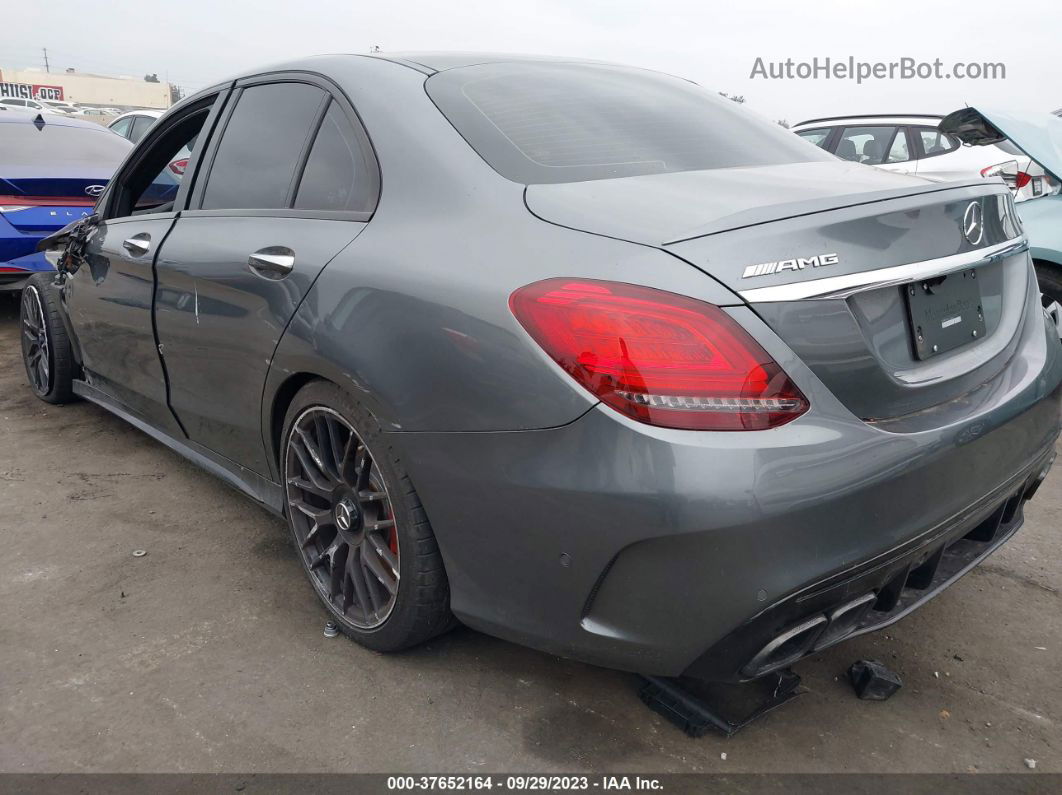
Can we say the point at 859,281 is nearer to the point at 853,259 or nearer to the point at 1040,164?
the point at 853,259

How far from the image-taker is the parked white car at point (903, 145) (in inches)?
289

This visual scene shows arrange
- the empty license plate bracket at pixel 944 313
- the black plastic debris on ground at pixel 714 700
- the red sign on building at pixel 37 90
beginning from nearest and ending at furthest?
the empty license plate bracket at pixel 944 313 < the black plastic debris on ground at pixel 714 700 < the red sign on building at pixel 37 90

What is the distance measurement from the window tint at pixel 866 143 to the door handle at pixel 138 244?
6.55m

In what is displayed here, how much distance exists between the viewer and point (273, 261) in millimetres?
2379

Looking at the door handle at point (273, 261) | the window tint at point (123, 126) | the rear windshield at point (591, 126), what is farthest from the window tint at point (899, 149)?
the window tint at point (123, 126)

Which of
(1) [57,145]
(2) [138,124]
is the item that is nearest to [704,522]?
(1) [57,145]

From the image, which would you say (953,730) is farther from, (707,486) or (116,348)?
(116,348)

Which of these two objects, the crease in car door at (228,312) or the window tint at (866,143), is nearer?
the crease in car door at (228,312)

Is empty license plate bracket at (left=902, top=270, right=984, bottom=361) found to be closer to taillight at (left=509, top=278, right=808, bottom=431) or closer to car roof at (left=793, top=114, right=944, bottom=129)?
taillight at (left=509, top=278, right=808, bottom=431)

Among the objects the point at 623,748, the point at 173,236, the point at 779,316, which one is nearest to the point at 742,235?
the point at 779,316

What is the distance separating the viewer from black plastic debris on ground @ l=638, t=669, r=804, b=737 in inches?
80.1

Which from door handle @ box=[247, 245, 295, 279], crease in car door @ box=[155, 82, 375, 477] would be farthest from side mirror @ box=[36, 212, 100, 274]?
door handle @ box=[247, 245, 295, 279]

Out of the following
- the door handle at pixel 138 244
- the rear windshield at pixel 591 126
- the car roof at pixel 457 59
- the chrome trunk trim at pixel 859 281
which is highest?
the car roof at pixel 457 59

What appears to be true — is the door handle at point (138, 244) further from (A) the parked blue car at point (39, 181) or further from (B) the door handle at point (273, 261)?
(A) the parked blue car at point (39, 181)
